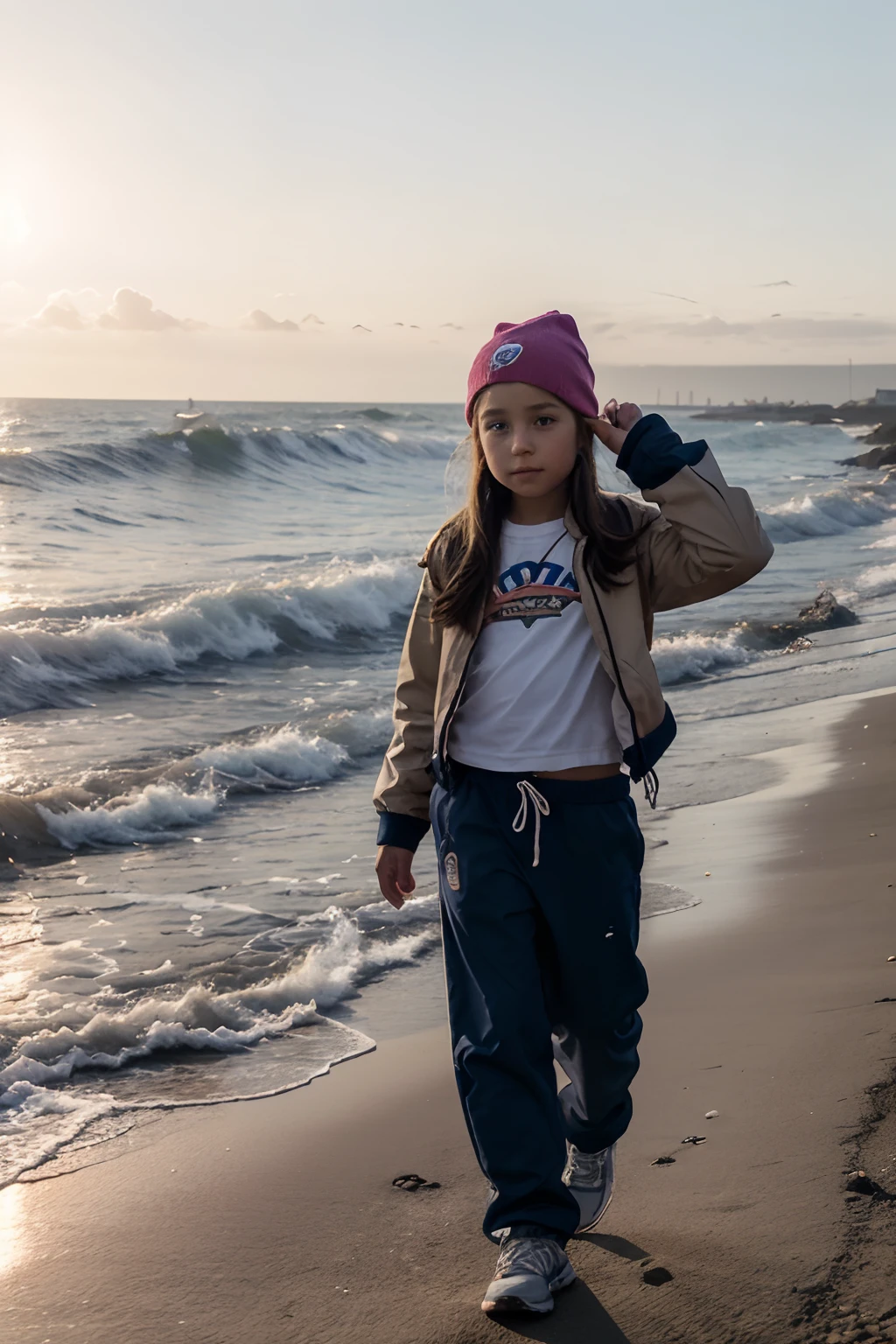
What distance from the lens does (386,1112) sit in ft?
11.0

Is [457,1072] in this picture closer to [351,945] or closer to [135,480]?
[351,945]

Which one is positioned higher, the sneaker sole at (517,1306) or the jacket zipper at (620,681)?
the jacket zipper at (620,681)

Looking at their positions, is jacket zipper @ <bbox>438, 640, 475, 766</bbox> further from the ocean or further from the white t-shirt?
the ocean

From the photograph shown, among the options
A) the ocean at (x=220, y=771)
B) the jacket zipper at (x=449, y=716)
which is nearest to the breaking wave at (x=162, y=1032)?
the ocean at (x=220, y=771)

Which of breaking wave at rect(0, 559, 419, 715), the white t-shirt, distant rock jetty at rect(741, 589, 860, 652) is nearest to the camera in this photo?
the white t-shirt

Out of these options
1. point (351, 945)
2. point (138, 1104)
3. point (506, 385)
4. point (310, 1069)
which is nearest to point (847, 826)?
point (351, 945)

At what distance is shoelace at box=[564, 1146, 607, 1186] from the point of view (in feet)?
8.30

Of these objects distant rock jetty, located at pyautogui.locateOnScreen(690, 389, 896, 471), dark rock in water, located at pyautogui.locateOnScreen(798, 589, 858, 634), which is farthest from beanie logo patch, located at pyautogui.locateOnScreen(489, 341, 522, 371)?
distant rock jetty, located at pyautogui.locateOnScreen(690, 389, 896, 471)

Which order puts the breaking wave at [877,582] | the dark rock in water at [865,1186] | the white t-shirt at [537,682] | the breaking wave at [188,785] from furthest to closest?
the breaking wave at [877,582] → the breaking wave at [188,785] → the white t-shirt at [537,682] → the dark rock in water at [865,1186]

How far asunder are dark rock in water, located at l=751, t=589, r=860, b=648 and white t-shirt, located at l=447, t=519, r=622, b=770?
33.3ft

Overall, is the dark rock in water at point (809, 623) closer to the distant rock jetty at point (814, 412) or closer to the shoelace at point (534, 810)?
the shoelace at point (534, 810)

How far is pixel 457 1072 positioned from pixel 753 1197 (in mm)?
586

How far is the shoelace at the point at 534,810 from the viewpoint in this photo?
237cm

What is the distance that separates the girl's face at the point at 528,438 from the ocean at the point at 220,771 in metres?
0.18
